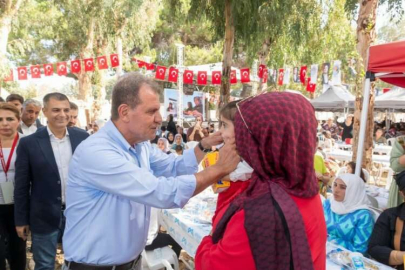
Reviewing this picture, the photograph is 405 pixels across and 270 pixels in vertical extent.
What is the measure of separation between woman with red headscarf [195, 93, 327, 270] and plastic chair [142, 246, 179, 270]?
1.92 m

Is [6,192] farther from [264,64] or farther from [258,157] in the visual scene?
[264,64]

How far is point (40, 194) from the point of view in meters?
2.68

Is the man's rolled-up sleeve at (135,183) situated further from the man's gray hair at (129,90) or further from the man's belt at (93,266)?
the man's belt at (93,266)

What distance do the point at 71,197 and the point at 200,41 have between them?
88.9 feet

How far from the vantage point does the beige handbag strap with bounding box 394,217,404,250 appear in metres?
2.50

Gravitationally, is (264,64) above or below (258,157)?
above

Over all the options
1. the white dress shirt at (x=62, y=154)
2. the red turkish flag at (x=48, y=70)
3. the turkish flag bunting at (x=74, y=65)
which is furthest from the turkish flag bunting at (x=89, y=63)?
the white dress shirt at (x=62, y=154)

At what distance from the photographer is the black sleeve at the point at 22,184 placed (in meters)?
2.65

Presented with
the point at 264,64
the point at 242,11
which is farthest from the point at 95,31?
the point at 242,11

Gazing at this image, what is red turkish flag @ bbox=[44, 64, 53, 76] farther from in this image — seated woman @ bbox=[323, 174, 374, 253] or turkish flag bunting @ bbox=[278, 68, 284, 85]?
seated woman @ bbox=[323, 174, 374, 253]

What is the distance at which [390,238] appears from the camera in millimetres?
2576

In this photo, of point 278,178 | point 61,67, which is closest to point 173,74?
point 61,67

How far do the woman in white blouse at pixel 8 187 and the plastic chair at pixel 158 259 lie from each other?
1295mm

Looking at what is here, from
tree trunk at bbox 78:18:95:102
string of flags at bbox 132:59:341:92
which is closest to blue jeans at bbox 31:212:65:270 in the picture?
string of flags at bbox 132:59:341:92
